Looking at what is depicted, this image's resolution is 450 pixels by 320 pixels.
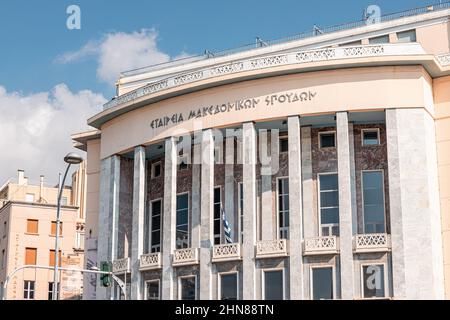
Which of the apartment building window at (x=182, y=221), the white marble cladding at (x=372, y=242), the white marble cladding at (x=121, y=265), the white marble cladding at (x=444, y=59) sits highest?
the white marble cladding at (x=444, y=59)

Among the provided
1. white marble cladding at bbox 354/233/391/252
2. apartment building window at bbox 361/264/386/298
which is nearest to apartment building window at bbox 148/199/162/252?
white marble cladding at bbox 354/233/391/252

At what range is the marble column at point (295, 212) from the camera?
37.2m

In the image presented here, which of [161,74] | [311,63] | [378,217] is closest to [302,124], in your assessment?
[311,63]

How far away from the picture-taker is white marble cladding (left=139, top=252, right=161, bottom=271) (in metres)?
41.5

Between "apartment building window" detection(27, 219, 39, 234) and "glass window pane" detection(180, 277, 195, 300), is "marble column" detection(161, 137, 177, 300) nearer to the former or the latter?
"glass window pane" detection(180, 277, 195, 300)

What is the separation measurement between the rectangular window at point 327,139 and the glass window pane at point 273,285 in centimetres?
695

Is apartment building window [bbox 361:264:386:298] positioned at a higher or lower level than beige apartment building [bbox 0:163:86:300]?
lower

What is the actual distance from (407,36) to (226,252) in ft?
51.2

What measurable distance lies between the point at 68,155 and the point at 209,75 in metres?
13.6

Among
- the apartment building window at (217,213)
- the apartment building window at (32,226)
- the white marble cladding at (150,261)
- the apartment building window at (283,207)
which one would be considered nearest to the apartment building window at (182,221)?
the white marble cladding at (150,261)

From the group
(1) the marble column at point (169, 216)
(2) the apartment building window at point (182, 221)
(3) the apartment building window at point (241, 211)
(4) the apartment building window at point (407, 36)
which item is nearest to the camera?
(3) the apartment building window at point (241, 211)

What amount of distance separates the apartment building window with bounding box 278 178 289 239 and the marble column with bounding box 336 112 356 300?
3.44 metres

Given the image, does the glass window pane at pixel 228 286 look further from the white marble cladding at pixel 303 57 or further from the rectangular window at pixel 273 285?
the white marble cladding at pixel 303 57

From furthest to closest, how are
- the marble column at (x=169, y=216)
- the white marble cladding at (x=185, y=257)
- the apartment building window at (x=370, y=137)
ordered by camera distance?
the marble column at (x=169, y=216) → the white marble cladding at (x=185, y=257) → the apartment building window at (x=370, y=137)
